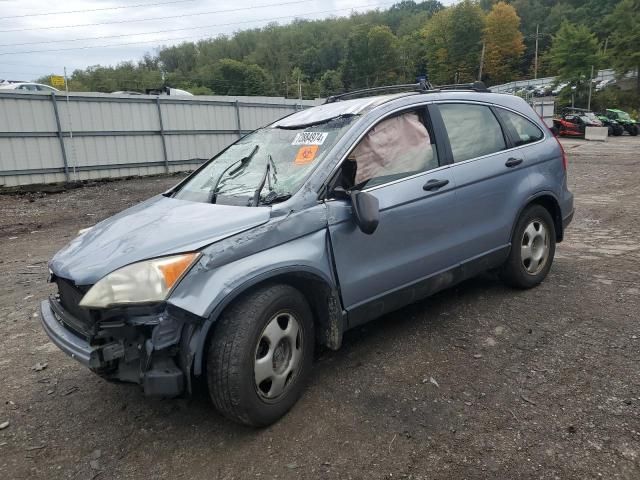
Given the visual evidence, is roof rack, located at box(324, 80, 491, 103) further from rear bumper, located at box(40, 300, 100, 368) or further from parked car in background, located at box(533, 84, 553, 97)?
parked car in background, located at box(533, 84, 553, 97)

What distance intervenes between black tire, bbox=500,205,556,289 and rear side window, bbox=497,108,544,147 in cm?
60

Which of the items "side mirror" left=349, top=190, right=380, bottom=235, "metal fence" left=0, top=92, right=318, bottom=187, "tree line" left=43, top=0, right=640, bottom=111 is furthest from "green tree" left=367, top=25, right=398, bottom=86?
"side mirror" left=349, top=190, right=380, bottom=235

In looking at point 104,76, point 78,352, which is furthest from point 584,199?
point 104,76

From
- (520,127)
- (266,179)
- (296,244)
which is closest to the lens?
(296,244)

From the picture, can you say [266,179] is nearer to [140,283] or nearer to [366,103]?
[366,103]

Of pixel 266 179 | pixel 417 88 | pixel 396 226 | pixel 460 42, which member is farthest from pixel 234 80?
pixel 396 226

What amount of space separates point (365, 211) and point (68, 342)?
1.74 metres

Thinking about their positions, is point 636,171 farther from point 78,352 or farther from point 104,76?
point 104,76

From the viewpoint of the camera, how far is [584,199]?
31.1 ft

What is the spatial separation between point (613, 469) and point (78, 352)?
8.47 feet

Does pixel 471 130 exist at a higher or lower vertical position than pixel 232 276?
higher

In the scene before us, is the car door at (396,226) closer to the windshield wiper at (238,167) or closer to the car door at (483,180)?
the car door at (483,180)

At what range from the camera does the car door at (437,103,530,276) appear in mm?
3736

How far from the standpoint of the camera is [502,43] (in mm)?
86250
